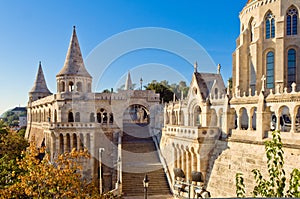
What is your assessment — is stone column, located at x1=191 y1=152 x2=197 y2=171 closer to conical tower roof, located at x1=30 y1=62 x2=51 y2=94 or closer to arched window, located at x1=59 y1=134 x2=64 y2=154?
arched window, located at x1=59 y1=134 x2=64 y2=154

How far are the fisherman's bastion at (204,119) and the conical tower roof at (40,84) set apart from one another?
1020 cm

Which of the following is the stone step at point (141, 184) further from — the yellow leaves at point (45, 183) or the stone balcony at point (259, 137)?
the yellow leaves at point (45, 183)

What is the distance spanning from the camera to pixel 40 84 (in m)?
53.0

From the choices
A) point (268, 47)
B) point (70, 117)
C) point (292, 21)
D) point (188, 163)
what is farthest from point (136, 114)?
point (292, 21)

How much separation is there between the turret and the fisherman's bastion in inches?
5.3

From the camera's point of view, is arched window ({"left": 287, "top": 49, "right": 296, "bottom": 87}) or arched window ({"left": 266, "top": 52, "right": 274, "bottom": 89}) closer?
arched window ({"left": 287, "top": 49, "right": 296, "bottom": 87})

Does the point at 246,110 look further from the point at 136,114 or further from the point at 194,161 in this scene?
the point at 136,114

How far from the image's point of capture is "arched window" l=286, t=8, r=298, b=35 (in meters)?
26.7

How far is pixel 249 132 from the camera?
19.0 metres

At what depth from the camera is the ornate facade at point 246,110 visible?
17.6m

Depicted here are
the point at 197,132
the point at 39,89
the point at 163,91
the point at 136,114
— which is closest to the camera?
the point at 197,132

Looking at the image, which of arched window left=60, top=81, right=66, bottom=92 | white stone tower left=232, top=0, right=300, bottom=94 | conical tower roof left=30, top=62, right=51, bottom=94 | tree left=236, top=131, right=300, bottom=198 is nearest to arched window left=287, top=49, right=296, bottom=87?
white stone tower left=232, top=0, right=300, bottom=94

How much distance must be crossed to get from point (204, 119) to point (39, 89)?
39817 millimetres

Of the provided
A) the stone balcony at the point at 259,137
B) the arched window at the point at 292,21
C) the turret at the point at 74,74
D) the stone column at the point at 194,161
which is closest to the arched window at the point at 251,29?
the arched window at the point at 292,21
